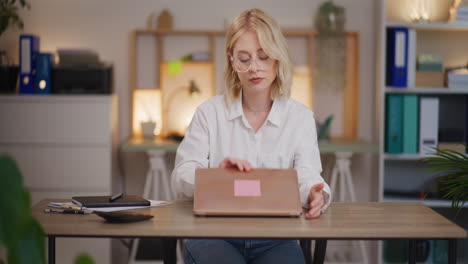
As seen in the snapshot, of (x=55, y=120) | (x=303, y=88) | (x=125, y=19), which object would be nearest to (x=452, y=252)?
(x=303, y=88)

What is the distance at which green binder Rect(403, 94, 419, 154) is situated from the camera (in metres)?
3.50

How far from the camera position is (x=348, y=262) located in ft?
12.8

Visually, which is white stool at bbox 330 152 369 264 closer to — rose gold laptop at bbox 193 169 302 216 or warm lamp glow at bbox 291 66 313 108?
warm lamp glow at bbox 291 66 313 108

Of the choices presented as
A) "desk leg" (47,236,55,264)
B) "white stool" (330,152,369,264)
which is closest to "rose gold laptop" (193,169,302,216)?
"desk leg" (47,236,55,264)

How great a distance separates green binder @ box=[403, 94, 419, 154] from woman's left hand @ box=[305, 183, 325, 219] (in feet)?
6.18

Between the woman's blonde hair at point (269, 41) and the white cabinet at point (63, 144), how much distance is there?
157cm

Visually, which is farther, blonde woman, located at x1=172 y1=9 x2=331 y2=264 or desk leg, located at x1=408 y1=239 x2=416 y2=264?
blonde woman, located at x1=172 y1=9 x2=331 y2=264

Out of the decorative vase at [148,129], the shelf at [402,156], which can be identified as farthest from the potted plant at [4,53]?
the shelf at [402,156]

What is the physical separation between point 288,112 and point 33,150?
1965 mm

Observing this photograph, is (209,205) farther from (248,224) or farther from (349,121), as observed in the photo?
(349,121)

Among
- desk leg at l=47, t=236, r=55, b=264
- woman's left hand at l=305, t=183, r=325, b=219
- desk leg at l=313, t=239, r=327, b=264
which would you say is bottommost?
desk leg at l=313, t=239, r=327, b=264

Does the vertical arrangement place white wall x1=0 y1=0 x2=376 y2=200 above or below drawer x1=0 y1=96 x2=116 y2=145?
above

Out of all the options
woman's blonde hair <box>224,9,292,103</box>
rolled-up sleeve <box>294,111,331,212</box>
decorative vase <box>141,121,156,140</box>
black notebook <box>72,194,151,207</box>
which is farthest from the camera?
decorative vase <box>141,121,156,140</box>

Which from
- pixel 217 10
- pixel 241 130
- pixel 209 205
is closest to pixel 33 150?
pixel 217 10
